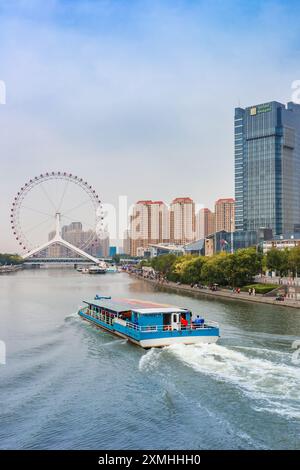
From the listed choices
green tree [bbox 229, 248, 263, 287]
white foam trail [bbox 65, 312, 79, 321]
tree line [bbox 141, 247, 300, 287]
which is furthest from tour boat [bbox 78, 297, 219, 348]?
tree line [bbox 141, 247, 300, 287]

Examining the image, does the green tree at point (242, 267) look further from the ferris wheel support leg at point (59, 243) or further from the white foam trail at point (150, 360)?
the ferris wheel support leg at point (59, 243)

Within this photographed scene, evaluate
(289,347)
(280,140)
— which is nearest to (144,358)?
(289,347)

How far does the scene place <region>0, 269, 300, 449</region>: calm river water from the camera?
1050 cm

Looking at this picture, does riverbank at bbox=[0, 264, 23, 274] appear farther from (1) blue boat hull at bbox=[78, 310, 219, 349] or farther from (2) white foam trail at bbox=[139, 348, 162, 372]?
(2) white foam trail at bbox=[139, 348, 162, 372]

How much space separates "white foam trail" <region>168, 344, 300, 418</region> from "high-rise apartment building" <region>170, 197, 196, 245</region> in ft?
374

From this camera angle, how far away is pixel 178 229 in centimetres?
13550

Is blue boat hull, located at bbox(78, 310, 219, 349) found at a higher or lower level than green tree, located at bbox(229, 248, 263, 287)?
lower

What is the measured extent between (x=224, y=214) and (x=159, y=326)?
10003cm

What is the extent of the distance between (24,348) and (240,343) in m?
7.61

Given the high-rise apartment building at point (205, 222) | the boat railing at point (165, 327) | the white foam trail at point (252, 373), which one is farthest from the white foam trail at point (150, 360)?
the high-rise apartment building at point (205, 222)

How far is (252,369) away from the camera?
1475 cm

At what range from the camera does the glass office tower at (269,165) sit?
298 feet
